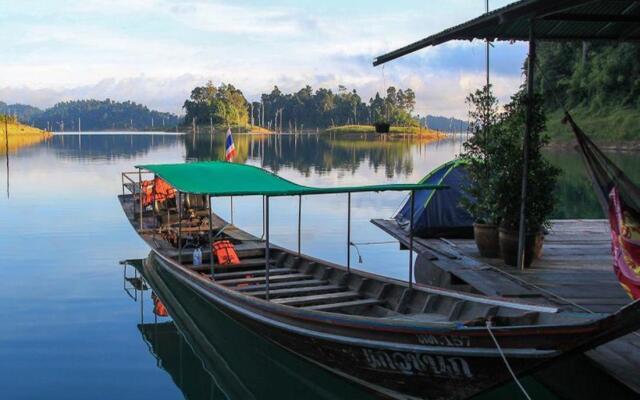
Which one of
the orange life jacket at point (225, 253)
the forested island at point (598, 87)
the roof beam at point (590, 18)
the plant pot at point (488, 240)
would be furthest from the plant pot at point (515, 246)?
the forested island at point (598, 87)

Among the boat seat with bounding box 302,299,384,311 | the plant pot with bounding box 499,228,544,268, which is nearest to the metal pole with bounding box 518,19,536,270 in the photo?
the plant pot with bounding box 499,228,544,268

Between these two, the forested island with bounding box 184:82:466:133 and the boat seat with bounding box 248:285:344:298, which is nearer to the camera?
the boat seat with bounding box 248:285:344:298

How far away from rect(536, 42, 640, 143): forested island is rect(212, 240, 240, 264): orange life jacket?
42.2 metres

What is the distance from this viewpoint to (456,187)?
41.1 ft

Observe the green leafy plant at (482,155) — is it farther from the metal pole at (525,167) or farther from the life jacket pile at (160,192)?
the life jacket pile at (160,192)

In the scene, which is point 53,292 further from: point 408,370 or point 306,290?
point 408,370

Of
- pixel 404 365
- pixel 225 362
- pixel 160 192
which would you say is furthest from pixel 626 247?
pixel 160 192

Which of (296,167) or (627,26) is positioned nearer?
(627,26)

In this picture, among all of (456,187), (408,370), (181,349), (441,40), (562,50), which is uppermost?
(562,50)

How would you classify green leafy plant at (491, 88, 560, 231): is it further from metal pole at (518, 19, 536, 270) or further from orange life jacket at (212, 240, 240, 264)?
orange life jacket at (212, 240, 240, 264)

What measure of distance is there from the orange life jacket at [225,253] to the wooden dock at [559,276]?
3.11 meters

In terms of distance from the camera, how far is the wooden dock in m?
5.95

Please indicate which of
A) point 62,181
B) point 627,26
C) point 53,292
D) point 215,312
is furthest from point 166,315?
point 62,181

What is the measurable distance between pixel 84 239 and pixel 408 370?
40.8 feet
